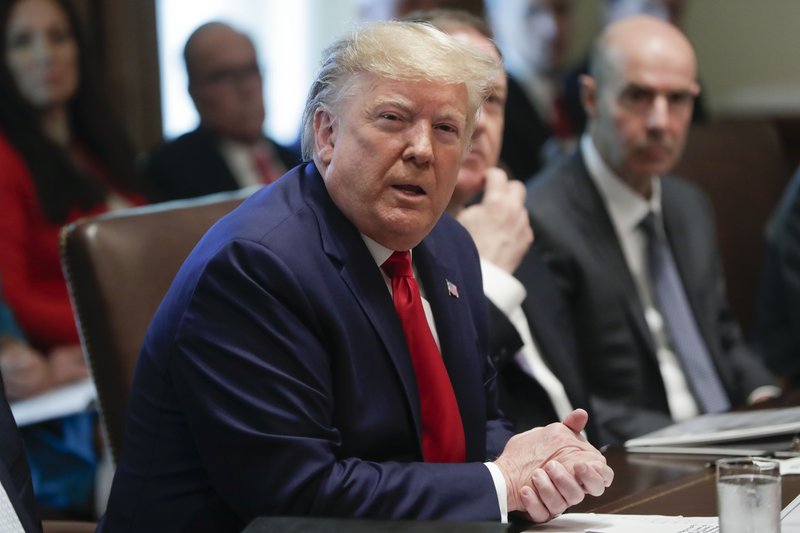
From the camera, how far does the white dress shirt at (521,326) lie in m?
2.28

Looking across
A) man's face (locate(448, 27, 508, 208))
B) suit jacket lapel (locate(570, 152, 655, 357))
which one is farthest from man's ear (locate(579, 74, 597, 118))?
man's face (locate(448, 27, 508, 208))

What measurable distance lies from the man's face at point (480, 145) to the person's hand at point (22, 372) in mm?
1078

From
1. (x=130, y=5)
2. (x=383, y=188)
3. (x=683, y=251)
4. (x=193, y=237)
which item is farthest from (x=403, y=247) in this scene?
(x=130, y=5)

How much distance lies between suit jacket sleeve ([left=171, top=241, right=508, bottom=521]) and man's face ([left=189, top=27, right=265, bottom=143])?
204cm

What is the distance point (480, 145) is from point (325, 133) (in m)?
0.90

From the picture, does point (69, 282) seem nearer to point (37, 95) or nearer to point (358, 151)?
point (358, 151)

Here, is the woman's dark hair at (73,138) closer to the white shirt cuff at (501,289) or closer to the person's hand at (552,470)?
the white shirt cuff at (501,289)

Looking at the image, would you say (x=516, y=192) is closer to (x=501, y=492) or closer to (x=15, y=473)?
(x=501, y=492)

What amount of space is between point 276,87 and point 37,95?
189 cm

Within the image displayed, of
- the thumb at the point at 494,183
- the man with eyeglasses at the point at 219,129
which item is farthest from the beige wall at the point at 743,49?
the thumb at the point at 494,183

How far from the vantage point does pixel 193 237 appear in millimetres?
2223

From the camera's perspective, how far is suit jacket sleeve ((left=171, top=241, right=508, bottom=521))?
1575 mm

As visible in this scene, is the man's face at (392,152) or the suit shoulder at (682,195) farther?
the suit shoulder at (682,195)

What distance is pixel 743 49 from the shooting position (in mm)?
6156
